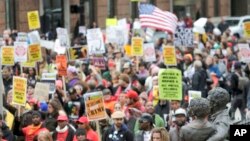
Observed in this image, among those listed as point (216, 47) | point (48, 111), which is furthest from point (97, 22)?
point (48, 111)

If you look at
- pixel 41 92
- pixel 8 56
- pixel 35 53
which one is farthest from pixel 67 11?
pixel 41 92

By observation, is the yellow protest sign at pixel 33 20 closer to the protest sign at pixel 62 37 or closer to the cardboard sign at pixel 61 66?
the protest sign at pixel 62 37

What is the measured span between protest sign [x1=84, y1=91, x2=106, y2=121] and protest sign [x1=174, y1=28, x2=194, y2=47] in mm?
10325

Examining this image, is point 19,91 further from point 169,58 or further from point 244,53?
point 244,53

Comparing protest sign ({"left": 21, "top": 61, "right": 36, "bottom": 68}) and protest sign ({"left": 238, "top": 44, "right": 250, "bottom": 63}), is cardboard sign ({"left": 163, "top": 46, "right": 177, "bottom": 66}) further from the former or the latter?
protest sign ({"left": 21, "top": 61, "right": 36, "bottom": 68})

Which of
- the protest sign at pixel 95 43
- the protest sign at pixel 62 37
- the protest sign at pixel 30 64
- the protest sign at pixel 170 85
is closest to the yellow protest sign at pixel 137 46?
the protest sign at pixel 95 43

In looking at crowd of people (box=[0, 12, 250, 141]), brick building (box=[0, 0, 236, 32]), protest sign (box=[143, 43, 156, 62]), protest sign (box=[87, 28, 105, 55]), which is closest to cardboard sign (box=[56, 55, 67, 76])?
crowd of people (box=[0, 12, 250, 141])

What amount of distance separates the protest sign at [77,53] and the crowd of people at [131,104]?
23 centimetres

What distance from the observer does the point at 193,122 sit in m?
8.40

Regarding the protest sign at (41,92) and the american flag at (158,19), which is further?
the american flag at (158,19)

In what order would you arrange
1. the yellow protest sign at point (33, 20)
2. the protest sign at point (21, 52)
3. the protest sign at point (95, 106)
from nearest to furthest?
the protest sign at point (95, 106) < the protest sign at point (21, 52) < the yellow protest sign at point (33, 20)

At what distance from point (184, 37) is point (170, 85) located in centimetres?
850

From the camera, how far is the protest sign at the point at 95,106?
43.0ft

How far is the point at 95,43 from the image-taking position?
73.6ft
